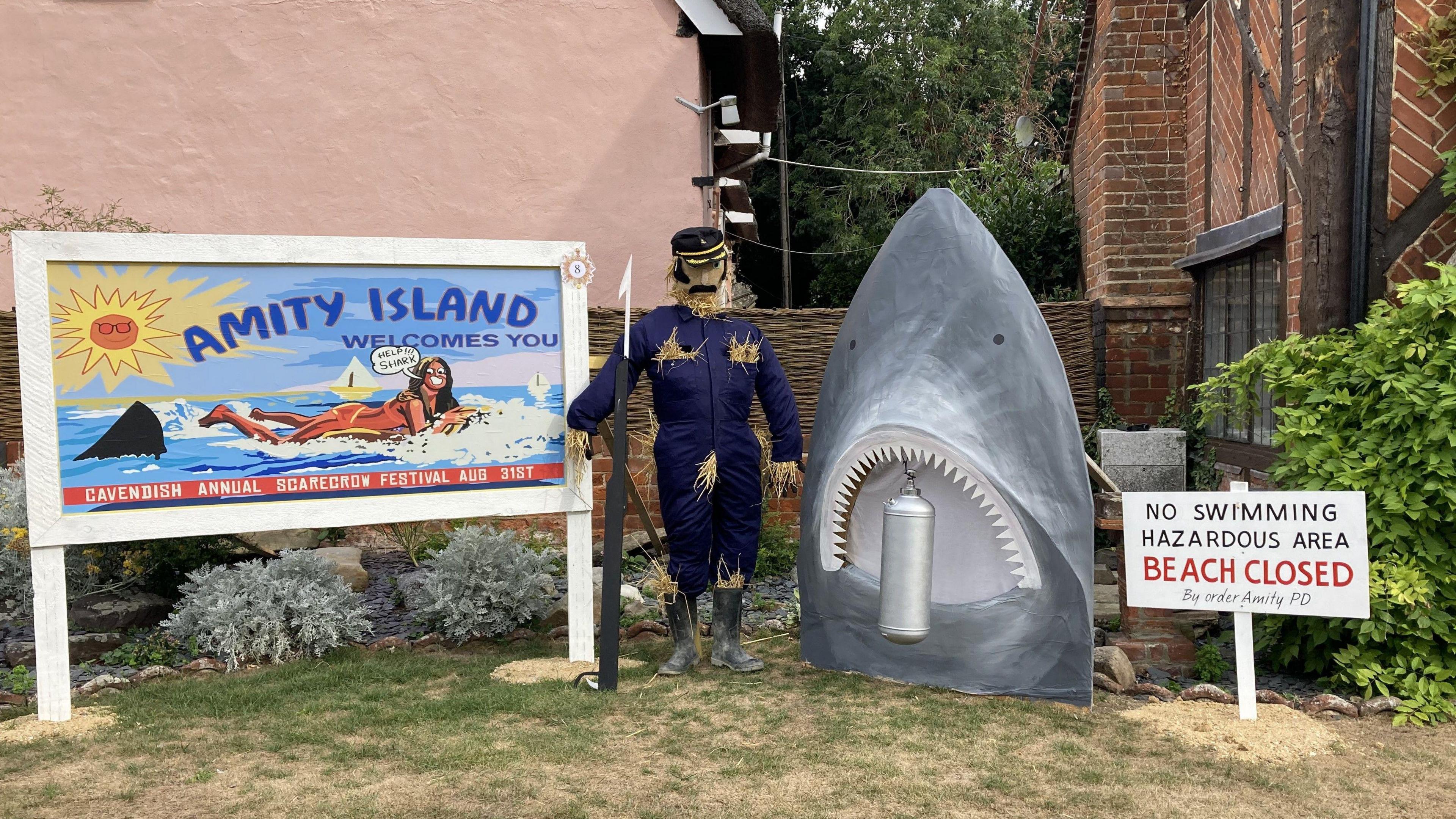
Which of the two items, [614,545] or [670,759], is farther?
[614,545]

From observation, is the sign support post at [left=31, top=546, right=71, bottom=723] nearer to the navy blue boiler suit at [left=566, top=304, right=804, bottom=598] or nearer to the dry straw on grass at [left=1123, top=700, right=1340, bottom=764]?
the navy blue boiler suit at [left=566, top=304, right=804, bottom=598]

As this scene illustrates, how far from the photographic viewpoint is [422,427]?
14.4 ft

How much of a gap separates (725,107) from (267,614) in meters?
5.73

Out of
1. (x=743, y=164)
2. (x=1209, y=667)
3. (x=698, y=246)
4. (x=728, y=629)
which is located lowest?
(x=1209, y=667)

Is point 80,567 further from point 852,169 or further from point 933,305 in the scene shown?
point 852,169

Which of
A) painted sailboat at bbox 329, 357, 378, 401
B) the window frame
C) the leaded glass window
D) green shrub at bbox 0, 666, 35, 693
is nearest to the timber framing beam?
the window frame

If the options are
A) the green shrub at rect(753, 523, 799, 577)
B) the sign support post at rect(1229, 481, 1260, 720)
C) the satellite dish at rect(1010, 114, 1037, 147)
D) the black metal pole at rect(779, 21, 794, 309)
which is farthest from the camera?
the black metal pole at rect(779, 21, 794, 309)

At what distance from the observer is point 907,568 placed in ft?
11.9

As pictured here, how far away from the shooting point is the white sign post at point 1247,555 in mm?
3516

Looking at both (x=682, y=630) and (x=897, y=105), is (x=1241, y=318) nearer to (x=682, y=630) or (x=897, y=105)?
(x=682, y=630)

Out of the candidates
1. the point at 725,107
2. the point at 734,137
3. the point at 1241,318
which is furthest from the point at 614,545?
the point at 734,137

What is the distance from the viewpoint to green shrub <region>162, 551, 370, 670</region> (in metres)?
4.51

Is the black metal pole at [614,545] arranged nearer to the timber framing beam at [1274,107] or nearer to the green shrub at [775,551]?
the green shrub at [775,551]

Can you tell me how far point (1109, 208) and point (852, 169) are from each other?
42.9ft
